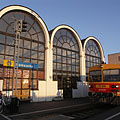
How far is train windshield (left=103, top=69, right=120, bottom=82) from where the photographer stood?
10.9 metres

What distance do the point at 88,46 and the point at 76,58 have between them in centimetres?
363

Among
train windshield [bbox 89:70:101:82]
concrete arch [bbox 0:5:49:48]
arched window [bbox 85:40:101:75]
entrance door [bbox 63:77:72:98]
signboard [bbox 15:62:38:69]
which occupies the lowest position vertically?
entrance door [bbox 63:77:72:98]

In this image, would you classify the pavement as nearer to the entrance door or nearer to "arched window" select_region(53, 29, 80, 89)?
"arched window" select_region(53, 29, 80, 89)

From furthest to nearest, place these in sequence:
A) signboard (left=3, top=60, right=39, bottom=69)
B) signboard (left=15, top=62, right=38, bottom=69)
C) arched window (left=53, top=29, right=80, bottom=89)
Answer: arched window (left=53, top=29, right=80, bottom=89)
signboard (left=15, top=62, right=38, bottom=69)
signboard (left=3, top=60, right=39, bottom=69)

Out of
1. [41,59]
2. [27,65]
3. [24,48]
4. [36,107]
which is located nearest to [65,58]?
[41,59]

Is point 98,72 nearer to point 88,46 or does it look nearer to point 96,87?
point 96,87

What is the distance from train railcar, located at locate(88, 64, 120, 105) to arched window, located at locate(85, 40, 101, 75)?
9699mm

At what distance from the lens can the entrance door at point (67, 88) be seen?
57.6 ft

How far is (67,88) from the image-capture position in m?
17.9

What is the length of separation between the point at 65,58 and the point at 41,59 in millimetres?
3785

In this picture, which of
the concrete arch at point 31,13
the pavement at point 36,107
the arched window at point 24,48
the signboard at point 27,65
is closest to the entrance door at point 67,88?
the arched window at point 24,48

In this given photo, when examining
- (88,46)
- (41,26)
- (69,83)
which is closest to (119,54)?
(88,46)

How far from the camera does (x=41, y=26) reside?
16109mm

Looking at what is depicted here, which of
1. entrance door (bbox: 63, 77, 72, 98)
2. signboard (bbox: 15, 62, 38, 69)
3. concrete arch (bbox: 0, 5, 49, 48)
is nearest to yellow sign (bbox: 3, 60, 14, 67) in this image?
signboard (bbox: 15, 62, 38, 69)
